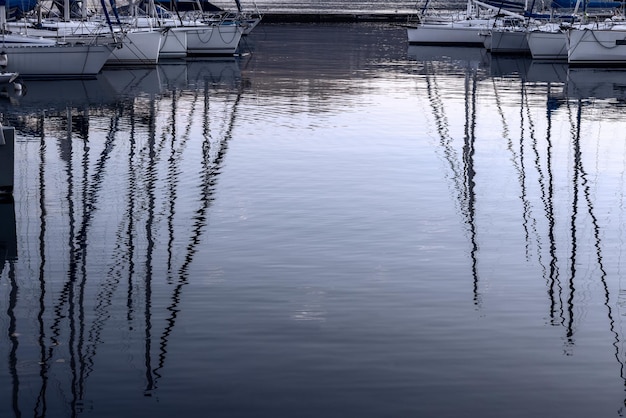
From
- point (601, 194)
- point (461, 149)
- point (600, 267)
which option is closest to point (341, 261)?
point (600, 267)

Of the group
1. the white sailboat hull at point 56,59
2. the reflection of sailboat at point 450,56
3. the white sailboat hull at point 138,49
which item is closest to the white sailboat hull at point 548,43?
the reflection of sailboat at point 450,56

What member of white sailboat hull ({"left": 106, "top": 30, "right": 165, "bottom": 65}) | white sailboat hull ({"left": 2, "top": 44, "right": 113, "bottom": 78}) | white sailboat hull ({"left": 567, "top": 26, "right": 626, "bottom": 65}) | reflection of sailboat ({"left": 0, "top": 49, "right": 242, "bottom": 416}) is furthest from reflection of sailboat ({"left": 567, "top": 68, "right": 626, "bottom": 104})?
white sailboat hull ({"left": 106, "top": 30, "right": 165, "bottom": 65})

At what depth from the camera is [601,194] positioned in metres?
19.8

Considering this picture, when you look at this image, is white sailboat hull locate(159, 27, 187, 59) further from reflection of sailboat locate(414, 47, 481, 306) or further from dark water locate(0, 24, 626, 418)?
dark water locate(0, 24, 626, 418)

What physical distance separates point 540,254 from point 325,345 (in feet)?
16.5

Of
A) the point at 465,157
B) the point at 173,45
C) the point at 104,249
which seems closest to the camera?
the point at 104,249

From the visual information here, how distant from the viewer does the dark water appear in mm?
10016

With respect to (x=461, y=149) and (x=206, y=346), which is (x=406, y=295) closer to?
(x=206, y=346)

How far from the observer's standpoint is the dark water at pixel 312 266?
32.9 feet

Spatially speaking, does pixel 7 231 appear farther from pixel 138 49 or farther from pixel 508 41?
pixel 508 41

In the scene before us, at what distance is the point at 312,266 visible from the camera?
14.3 m

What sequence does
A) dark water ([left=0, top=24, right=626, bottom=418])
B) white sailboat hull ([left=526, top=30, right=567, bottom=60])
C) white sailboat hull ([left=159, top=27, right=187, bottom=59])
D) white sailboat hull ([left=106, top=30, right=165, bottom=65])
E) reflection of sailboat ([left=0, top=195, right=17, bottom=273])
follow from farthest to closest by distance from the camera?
1. white sailboat hull ([left=526, top=30, right=567, bottom=60])
2. white sailboat hull ([left=159, top=27, right=187, bottom=59])
3. white sailboat hull ([left=106, top=30, right=165, bottom=65])
4. reflection of sailboat ([left=0, top=195, right=17, bottom=273])
5. dark water ([left=0, top=24, right=626, bottom=418])

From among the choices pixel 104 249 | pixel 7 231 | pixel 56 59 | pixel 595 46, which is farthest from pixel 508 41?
pixel 104 249

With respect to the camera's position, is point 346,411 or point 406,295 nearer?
point 346,411
